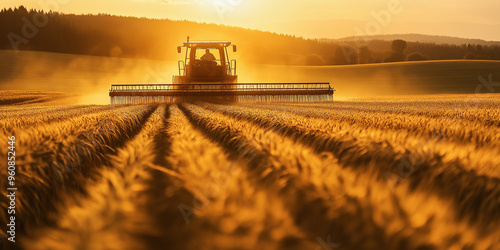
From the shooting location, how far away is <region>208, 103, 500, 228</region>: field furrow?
249 cm

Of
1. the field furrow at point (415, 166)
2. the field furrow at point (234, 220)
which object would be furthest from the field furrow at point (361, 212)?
the field furrow at point (234, 220)

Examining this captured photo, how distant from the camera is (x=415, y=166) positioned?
3393mm

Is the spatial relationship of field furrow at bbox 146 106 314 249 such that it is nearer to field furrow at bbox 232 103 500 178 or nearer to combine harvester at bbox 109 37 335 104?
field furrow at bbox 232 103 500 178

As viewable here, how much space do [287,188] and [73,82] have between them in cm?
5374

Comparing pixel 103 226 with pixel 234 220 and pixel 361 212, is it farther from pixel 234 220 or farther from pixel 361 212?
pixel 361 212

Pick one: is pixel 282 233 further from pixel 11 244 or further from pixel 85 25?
pixel 85 25

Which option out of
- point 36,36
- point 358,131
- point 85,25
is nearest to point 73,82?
point 36,36

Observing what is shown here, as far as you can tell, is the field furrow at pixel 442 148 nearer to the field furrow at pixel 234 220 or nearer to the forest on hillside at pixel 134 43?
the field furrow at pixel 234 220

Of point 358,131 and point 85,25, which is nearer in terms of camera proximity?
point 358,131

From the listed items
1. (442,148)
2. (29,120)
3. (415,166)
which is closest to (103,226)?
(415,166)

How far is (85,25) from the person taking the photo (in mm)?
77938

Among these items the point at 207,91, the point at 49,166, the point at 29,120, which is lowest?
the point at 49,166

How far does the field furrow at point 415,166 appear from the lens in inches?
97.9

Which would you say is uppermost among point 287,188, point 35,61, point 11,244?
point 35,61
